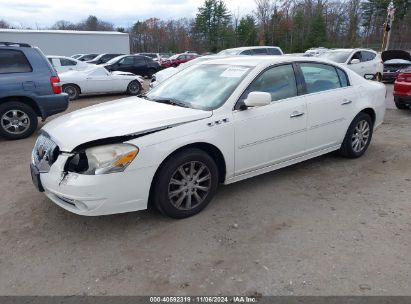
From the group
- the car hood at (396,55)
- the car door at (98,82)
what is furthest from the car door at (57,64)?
the car hood at (396,55)

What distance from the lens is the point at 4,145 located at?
267 inches

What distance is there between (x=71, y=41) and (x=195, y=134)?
112ft

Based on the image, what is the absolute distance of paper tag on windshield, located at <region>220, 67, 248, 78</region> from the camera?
4.16m

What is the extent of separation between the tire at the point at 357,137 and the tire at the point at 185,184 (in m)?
2.45

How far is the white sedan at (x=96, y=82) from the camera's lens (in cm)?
1304

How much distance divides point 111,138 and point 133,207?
0.66 m

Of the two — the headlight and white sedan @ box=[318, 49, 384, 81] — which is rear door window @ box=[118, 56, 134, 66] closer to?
white sedan @ box=[318, 49, 384, 81]

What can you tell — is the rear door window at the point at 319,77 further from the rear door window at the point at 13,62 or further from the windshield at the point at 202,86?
the rear door window at the point at 13,62

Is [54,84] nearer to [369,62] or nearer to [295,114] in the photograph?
[295,114]

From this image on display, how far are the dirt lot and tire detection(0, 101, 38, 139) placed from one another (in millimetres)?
2748

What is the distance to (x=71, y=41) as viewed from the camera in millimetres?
33844

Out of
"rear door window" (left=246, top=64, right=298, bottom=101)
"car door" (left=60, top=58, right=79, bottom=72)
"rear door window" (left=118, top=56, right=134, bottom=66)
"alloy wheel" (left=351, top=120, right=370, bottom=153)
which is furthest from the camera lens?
"rear door window" (left=118, top=56, right=134, bottom=66)

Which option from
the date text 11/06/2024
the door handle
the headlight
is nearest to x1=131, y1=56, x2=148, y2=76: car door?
the door handle

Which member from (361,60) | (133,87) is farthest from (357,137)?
(133,87)
